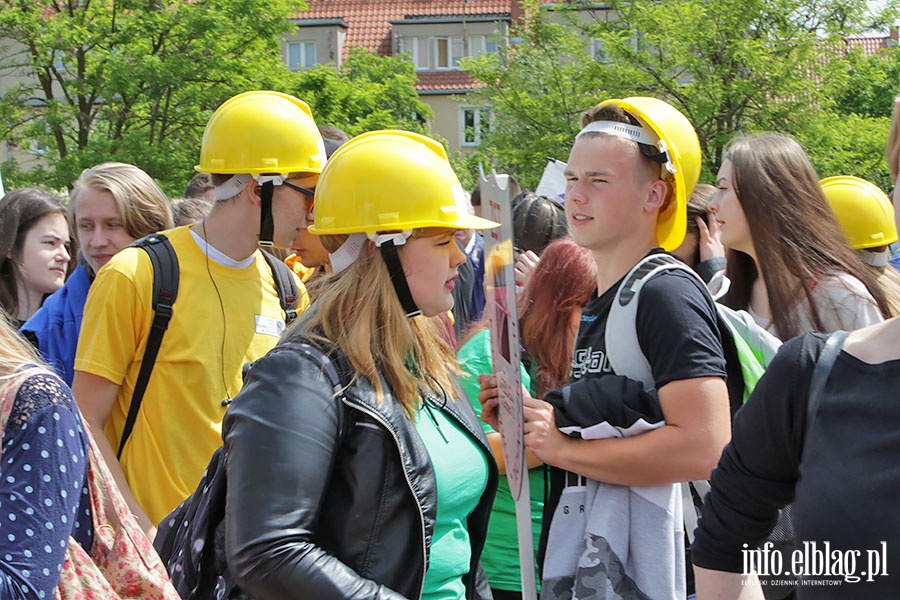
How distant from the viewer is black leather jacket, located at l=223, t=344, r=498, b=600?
7.38 feet

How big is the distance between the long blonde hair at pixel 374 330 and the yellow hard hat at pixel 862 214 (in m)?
3.03

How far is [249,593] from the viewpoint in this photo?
2330mm

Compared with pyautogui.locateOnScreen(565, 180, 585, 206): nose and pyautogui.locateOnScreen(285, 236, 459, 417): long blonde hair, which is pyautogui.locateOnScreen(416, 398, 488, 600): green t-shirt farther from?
pyautogui.locateOnScreen(565, 180, 585, 206): nose

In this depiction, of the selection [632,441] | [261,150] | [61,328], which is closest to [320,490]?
[632,441]

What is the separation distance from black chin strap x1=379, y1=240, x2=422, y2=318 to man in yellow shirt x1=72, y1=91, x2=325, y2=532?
52.4 inches

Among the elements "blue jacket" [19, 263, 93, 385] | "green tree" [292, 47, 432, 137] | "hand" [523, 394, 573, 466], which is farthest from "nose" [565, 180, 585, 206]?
"green tree" [292, 47, 432, 137]

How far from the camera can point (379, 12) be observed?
2191 inches

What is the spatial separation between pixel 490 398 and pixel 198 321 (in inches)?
50.5

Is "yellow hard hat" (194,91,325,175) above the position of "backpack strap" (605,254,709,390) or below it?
above

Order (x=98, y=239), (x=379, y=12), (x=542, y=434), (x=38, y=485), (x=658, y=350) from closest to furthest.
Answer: (x=38, y=485) < (x=658, y=350) < (x=542, y=434) < (x=98, y=239) < (x=379, y=12)

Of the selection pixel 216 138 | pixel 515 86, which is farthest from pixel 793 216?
pixel 515 86

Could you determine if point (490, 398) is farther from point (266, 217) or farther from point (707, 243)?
point (707, 243)

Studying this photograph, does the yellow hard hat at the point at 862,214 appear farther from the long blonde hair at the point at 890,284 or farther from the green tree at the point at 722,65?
the green tree at the point at 722,65

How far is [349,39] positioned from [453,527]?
54692 millimetres
